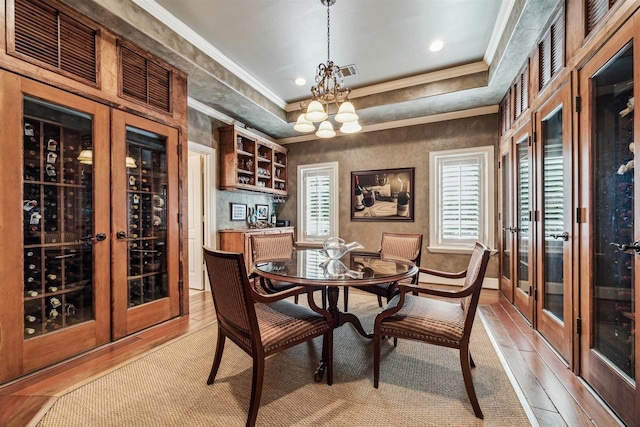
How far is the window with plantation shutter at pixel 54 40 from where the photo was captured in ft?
6.48

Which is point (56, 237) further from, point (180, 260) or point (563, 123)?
point (563, 123)

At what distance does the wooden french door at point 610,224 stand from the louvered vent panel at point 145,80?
353 cm

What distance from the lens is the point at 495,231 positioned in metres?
4.33

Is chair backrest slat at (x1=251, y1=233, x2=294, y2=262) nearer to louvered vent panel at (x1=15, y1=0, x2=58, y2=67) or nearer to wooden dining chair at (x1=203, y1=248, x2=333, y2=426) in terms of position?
wooden dining chair at (x1=203, y1=248, x2=333, y2=426)

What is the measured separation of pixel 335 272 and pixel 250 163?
3.31m

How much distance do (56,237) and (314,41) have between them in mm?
2958

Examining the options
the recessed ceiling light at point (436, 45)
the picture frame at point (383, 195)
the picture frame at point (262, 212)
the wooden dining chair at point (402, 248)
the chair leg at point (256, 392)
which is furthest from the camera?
the picture frame at point (262, 212)

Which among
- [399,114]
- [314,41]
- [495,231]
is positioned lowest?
[495,231]

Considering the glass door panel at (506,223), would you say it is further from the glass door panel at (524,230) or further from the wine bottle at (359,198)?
the wine bottle at (359,198)

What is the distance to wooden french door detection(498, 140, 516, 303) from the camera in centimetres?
360

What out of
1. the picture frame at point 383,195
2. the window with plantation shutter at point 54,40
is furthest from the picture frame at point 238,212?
the window with plantation shutter at point 54,40

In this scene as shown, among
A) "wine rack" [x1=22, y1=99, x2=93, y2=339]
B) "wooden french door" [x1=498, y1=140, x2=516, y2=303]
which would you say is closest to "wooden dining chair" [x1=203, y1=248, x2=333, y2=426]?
"wine rack" [x1=22, y1=99, x2=93, y2=339]

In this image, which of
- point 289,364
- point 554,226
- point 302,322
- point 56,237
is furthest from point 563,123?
point 56,237

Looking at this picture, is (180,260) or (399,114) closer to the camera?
(180,260)
